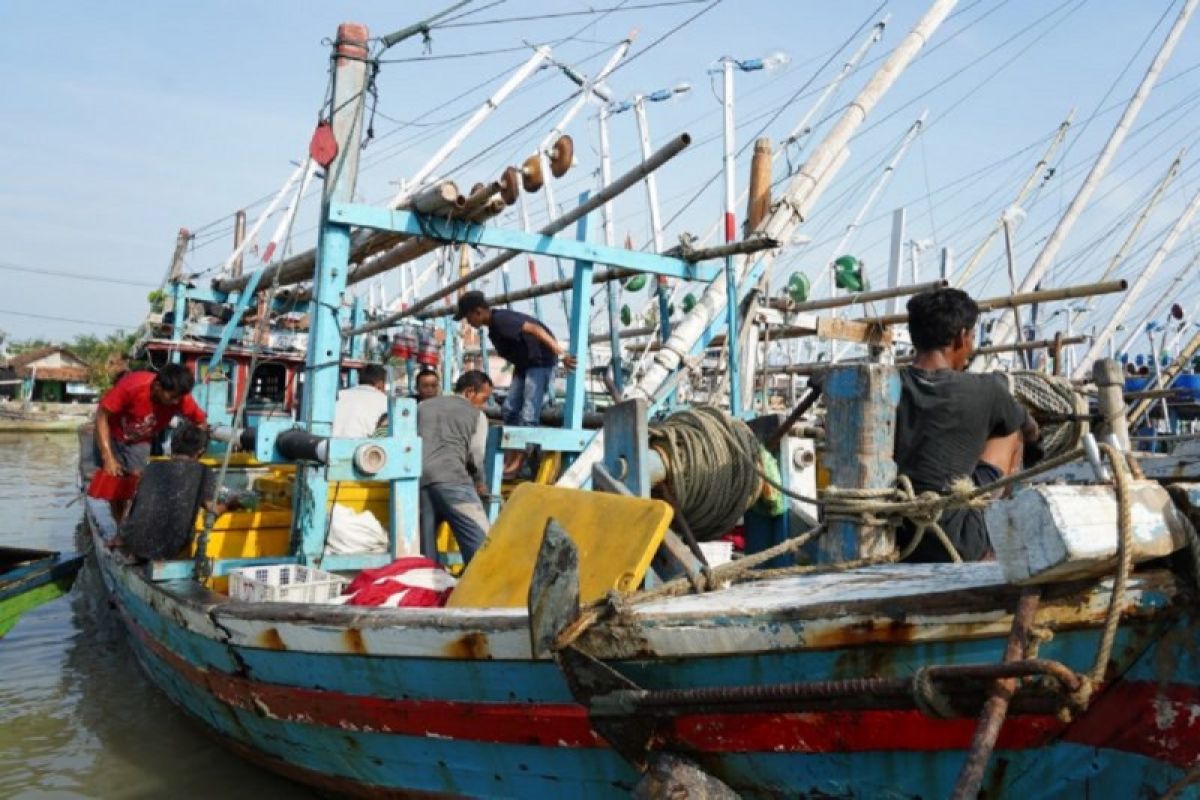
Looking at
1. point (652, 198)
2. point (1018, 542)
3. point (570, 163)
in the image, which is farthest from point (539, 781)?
point (652, 198)

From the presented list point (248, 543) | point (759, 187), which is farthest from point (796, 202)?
point (248, 543)

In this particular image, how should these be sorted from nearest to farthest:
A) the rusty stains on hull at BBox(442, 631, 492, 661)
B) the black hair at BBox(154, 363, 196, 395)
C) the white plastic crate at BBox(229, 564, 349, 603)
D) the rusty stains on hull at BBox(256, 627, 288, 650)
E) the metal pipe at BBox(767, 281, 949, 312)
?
the rusty stains on hull at BBox(442, 631, 492, 661)
the rusty stains on hull at BBox(256, 627, 288, 650)
the white plastic crate at BBox(229, 564, 349, 603)
the black hair at BBox(154, 363, 196, 395)
the metal pipe at BBox(767, 281, 949, 312)

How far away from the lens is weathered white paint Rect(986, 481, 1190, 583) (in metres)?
1.93

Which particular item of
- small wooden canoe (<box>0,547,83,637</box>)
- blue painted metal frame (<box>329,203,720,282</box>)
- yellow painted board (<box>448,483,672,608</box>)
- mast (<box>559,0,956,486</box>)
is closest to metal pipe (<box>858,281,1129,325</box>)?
mast (<box>559,0,956,486</box>)

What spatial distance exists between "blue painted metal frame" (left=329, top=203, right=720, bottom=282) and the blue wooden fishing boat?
2cm

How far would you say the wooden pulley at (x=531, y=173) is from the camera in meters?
5.18

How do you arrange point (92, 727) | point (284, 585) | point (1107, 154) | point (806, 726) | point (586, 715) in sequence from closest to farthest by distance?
point (806, 726) < point (586, 715) < point (284, 585) < point (92, 727) < point (1107, 154)

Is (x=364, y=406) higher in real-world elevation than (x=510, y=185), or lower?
lower

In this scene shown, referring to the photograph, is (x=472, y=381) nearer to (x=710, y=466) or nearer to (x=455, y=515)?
(x=455, y=515)

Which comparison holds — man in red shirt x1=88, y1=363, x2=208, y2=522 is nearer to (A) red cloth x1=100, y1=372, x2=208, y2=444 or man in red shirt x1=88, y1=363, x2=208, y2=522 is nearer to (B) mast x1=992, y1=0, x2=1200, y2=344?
(A) red cloth x1=100, y1=372, x2=208, y2=444

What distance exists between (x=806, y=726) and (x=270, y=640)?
7.40ft

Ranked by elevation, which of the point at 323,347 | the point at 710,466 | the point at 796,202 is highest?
the point at 796,202

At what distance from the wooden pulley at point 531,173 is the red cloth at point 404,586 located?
83.5 inches

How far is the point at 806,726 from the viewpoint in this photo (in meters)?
2.49
